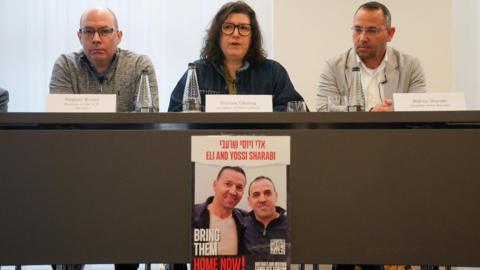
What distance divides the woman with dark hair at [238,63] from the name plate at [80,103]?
28.7 inches

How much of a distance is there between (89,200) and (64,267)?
496mm

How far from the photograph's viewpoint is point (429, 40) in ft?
10.7

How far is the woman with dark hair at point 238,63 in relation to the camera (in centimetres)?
216

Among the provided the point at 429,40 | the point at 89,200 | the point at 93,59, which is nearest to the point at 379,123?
the point at 89,200

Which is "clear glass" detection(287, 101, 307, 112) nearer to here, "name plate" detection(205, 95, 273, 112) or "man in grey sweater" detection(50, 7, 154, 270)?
Result: "name plate" detection(205, 95, 273, 112)

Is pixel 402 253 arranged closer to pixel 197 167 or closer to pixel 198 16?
pixel 197 167

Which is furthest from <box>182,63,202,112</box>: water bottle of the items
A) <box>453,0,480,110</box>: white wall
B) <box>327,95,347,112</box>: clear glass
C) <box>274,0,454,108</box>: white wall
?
<box>453,0,480,110</box>: white wall

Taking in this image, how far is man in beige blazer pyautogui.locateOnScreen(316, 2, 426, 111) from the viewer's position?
2320mm

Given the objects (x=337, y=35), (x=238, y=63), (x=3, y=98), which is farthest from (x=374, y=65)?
(x=3, y=98)

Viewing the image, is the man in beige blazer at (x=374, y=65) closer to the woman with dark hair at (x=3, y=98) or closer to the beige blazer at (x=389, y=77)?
the beige blazer at (x=389, y=77)

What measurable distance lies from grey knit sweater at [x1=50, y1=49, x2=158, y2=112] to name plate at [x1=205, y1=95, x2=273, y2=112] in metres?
0.84

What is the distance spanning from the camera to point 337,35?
129 inches

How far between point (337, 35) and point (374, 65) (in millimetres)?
922

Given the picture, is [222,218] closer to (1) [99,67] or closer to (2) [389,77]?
(1) [99,67]
